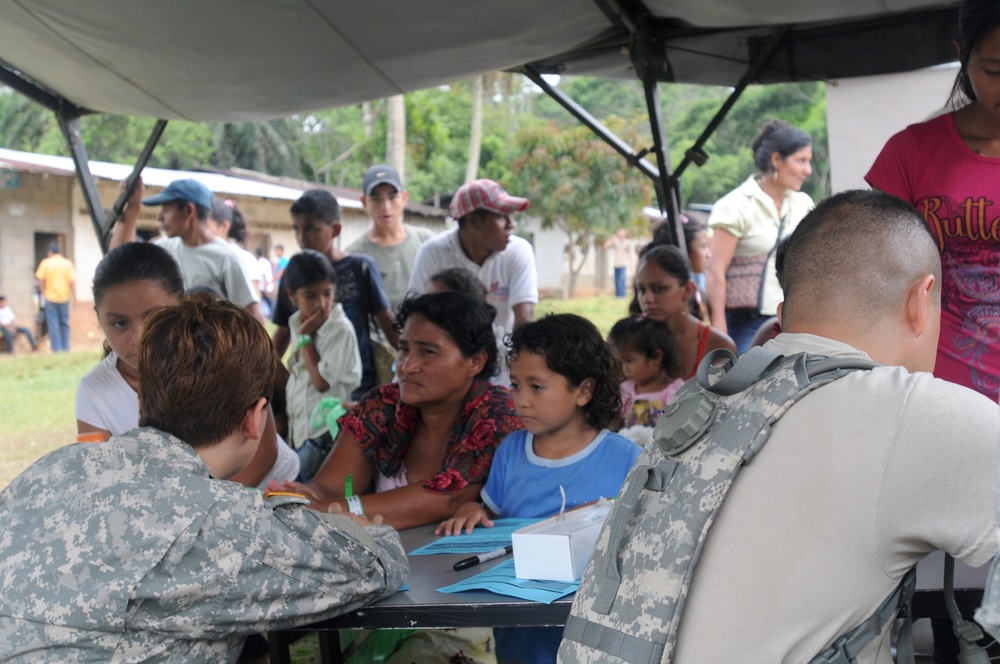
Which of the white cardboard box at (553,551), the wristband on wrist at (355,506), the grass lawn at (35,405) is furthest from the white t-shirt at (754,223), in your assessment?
the grass lawn at (35,405)

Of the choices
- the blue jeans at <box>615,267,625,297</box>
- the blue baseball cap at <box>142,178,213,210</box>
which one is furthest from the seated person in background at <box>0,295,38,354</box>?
the blue jeans at <box>615,267,625,297</box>

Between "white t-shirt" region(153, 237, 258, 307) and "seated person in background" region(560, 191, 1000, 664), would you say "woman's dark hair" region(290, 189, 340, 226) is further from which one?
"seated person in background" region(560, 191, 1000, 664)

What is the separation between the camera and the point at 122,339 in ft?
9.81

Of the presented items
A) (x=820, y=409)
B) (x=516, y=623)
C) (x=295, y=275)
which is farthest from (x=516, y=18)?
(x=820, y=409)

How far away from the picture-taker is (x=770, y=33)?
4012mm

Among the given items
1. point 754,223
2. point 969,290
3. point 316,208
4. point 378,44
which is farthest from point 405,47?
point 754,223

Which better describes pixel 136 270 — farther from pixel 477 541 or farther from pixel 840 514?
pixel 840 514

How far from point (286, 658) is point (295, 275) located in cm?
269

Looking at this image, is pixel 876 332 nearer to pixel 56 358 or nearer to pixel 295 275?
pixel 295 275

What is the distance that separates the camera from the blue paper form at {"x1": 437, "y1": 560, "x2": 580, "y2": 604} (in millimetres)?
1783

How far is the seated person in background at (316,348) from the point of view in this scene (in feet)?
15.0

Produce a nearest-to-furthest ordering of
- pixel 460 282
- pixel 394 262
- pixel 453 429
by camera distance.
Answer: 1. pixel 453 429
2. pixel 460 282
3. pixel 394 262

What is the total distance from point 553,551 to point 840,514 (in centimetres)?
80

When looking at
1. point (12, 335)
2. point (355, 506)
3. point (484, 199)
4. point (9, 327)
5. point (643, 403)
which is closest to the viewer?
point (355, 506)
